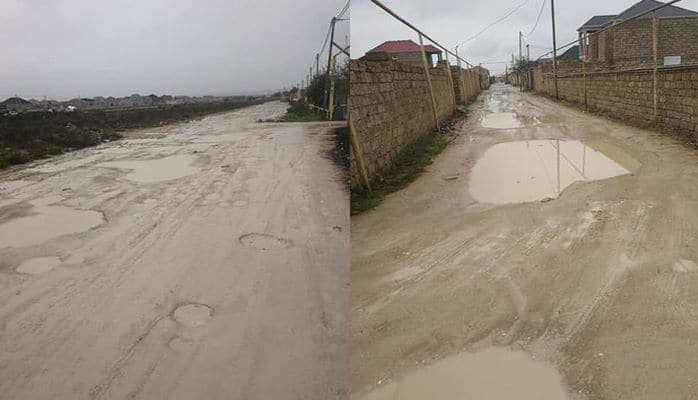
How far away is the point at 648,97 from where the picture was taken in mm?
6879

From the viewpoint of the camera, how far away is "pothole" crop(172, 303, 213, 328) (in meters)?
2.65

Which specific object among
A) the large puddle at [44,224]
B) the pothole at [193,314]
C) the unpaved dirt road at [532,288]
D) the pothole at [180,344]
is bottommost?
the pothole at [180,344]

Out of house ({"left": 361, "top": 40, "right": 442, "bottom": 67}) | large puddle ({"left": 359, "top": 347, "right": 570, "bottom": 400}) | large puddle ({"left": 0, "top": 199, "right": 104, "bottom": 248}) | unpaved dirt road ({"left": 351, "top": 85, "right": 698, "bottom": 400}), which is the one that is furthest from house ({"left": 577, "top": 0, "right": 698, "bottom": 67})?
large puddle ({"left": 0, "top": 199, "right": 104, "bottom": 248})

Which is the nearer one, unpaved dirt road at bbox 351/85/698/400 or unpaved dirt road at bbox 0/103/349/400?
unpaved dirt road at bbox 351/85/698/400

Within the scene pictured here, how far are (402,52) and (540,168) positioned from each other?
11.8 ft

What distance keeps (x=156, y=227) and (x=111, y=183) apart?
205cm

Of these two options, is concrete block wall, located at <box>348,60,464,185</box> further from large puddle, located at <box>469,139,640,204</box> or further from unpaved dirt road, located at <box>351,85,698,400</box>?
large puddle, located at <box>469,139,640,204</box>

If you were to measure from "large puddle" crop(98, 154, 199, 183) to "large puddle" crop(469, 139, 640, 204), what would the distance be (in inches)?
161

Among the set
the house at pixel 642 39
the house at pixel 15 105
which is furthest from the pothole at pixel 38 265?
the house at pixel 642 39

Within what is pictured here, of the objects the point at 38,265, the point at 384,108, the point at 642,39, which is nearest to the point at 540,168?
the point at 384,108

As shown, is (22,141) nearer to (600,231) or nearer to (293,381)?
(293,381)

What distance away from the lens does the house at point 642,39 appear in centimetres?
1059

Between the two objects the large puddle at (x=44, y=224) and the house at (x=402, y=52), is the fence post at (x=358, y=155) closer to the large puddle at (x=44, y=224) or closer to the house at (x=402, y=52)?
the house at (x=402, y=52)

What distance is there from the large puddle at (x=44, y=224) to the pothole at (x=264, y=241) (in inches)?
58.3
